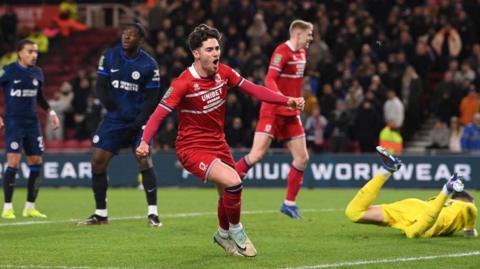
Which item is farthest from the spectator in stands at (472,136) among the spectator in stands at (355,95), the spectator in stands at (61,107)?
the spectator in stands at (61,107)

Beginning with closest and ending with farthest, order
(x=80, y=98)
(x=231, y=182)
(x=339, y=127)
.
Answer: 1. (x=231, y=182)
2. (x=339, y=127)
3. (x=80, y=98)

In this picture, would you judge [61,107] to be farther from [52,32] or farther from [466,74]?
[466,74]

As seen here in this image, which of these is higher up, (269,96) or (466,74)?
(269,96)

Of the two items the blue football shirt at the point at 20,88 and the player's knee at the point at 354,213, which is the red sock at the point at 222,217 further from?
the blue football shirt at the point at 20,88

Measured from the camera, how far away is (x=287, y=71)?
1546 centimetres

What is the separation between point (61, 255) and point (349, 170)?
13953 millimetres

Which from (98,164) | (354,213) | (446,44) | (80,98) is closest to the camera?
(354,213)

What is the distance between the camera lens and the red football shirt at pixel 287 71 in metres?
15.4

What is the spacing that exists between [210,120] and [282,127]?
4.48 metres

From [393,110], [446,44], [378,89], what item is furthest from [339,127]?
[446,44]

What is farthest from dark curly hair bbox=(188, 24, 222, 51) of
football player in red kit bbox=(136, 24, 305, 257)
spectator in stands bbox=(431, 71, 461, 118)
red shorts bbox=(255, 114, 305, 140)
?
spectator in stands bbox=(431, 71, 461, 118)

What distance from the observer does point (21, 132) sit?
15.9 meters

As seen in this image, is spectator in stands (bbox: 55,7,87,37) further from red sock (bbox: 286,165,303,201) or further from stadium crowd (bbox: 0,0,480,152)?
red sock (bbox: 286,165,303,201)

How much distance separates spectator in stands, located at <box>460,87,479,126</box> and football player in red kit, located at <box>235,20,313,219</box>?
10727mm
